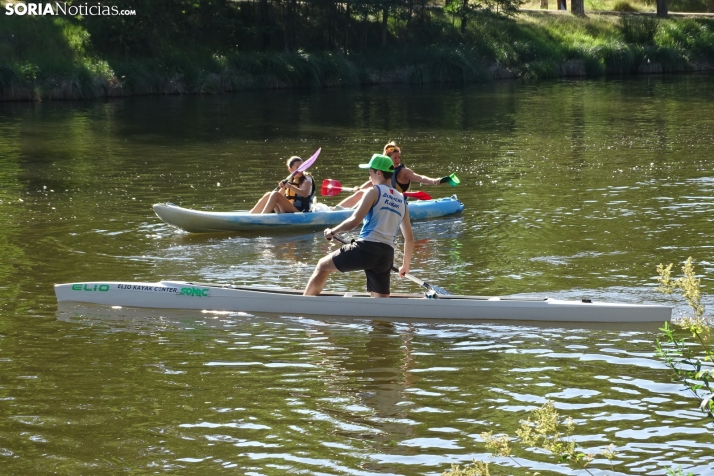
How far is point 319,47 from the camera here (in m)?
40.1

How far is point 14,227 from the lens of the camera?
1415cm

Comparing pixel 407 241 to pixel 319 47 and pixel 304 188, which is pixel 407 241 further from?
pixel 319 47

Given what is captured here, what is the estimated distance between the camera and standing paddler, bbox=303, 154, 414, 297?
29.3 feet

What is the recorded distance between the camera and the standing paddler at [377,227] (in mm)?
8945

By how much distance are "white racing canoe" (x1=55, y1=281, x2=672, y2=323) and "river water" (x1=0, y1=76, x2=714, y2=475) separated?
0.14 metres

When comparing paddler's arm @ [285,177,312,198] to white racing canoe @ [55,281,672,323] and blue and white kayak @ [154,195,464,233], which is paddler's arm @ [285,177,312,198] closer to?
blue and white kayak @ [154,195,464,233]

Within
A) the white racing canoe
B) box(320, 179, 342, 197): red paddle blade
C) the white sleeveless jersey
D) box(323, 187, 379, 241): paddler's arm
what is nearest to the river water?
the white racing canoe

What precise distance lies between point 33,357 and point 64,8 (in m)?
31.3

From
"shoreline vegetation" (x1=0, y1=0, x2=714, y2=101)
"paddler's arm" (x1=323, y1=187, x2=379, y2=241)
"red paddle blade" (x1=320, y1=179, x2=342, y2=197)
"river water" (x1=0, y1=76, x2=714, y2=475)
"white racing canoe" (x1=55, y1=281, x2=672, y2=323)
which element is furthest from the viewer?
"shoreline vegetation" (x1=0, y1=0, x2=714, y2=101)

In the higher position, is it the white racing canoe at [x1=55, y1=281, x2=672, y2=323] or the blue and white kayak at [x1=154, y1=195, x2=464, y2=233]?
the blue and white kayak at [x1=154, y1=195, x2=464, y2=233]

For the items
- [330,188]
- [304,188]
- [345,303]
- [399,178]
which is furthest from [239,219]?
[345,303]

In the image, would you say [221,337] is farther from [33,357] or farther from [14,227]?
[14,227]

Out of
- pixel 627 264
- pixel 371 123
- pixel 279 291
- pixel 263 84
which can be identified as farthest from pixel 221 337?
pixel 263 84

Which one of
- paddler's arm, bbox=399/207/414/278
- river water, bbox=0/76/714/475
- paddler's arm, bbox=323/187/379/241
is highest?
paddler's arm, bbox=323/187/379/241
